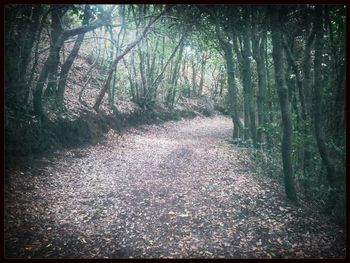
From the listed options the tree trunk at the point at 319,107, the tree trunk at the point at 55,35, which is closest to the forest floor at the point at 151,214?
the tree trunk at the point at 319,107

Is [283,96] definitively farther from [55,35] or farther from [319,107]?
[55,35]

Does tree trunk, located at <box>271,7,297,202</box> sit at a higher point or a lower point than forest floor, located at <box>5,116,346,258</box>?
higher

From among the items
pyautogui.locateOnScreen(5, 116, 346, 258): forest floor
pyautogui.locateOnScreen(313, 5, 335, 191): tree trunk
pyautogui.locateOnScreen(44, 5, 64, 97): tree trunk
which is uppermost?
pyautogui.locateOnScreen(44, 5, 64, 97): tree trunk

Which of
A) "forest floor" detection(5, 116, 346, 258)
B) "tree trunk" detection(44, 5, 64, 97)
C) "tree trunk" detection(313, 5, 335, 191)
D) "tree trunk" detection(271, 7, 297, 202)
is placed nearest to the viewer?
"forest floor" detection(5, 116, 346, 258)

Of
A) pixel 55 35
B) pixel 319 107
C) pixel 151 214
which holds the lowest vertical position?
pixel 151 214

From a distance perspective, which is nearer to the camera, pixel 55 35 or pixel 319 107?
pixel 319 107

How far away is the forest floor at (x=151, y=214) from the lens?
5.32 meters

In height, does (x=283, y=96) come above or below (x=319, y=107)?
above

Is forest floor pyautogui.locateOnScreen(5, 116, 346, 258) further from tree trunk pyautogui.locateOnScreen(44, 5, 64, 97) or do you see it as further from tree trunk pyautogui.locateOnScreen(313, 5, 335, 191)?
tree trunk pyautogui.locateOnScreen(44, 5, 64, 97)

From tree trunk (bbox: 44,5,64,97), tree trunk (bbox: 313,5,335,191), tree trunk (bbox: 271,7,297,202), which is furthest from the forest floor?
tree trunk (bbox: 44,5,64,97)

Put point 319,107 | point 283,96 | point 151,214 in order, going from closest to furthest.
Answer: point 151,214, point 283,96, point 319,107

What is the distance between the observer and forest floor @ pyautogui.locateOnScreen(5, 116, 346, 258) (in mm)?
5316

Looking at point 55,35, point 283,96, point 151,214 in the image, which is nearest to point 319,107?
point 283,96

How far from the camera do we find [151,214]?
21.3 feet
